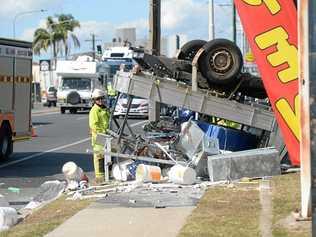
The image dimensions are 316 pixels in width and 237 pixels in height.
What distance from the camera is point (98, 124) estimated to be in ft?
42.2

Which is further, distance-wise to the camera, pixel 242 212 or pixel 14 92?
pixel 14 92

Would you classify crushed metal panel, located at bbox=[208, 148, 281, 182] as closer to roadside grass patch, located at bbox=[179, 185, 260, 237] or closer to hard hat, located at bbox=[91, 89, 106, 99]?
roadside grass patch, located at bbox=[179, 185, 260, 237]

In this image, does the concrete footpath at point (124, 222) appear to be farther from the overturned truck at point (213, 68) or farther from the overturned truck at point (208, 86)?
the overturned truck at point (213, 68)

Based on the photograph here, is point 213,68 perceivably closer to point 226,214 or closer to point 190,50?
point 190,50

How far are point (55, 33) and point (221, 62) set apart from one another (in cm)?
9353

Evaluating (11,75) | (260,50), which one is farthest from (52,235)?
(11,75)

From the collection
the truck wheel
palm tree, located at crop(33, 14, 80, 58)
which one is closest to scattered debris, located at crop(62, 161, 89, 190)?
the truck wheel

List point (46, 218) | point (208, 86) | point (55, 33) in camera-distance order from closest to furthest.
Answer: point (46, 218) < point (208, 86) < point (55, 33)

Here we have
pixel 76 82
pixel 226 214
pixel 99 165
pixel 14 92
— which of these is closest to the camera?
pixel 226 214

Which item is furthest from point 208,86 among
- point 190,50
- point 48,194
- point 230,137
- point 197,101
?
point 48,194

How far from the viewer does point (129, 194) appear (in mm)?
10383

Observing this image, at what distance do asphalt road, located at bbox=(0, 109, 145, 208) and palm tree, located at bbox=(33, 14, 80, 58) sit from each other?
78.8 meters

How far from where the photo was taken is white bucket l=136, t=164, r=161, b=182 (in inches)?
453

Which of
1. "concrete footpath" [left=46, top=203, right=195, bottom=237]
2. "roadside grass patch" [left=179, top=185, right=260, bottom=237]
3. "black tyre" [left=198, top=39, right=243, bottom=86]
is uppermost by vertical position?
"black tyre" [left=198, top=39, right=243, bottom=86]
